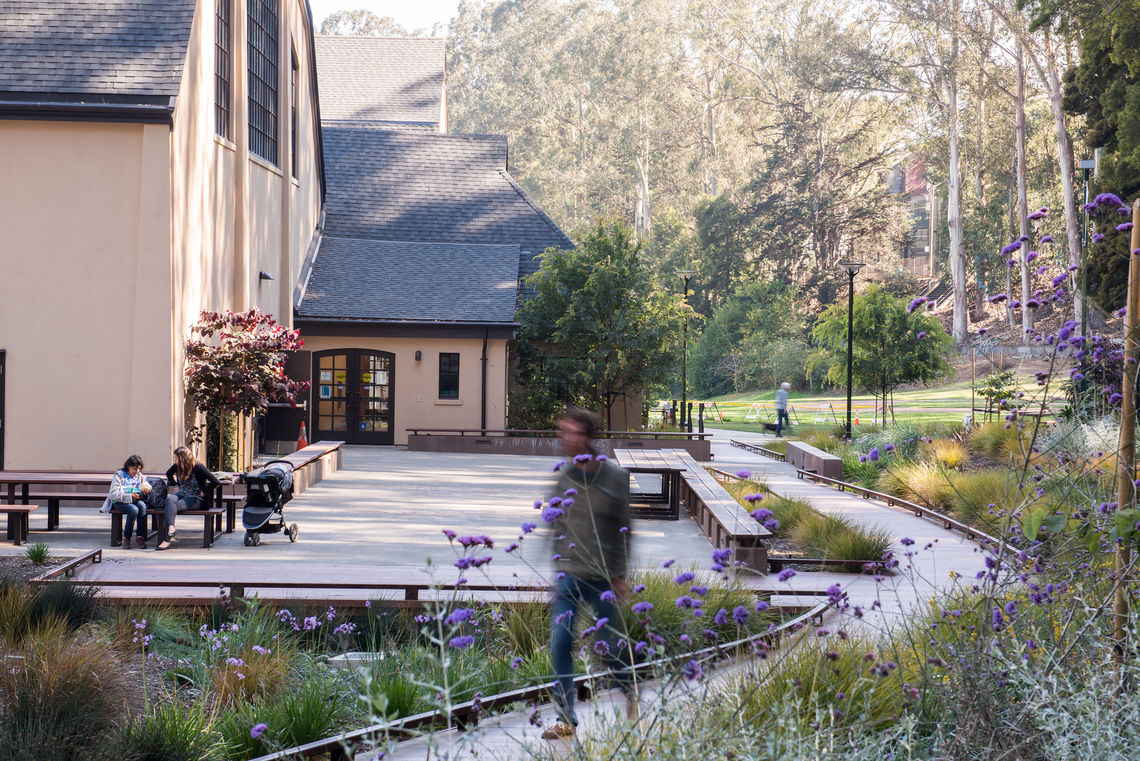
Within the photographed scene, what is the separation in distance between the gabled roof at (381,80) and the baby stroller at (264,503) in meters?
27.8

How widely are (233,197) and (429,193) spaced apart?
503 inches

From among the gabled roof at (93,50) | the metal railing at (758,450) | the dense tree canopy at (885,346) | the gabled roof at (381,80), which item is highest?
the gabled roof at (381,80)

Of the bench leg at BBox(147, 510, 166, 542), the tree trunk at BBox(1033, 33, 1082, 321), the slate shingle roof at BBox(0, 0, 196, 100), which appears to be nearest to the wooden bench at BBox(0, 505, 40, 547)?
the bench leg at BBox(147, 510, 166, 542)

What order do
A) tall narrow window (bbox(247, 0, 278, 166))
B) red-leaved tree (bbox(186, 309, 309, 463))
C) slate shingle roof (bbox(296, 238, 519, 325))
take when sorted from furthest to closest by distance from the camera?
1. slate shingle roof (bbox(296, 238, 519, 325))
2. tall narrow window (bbox(247, 0, 278, 166))
3. red-leaved tree (bbox(186, 309, 309, 463))

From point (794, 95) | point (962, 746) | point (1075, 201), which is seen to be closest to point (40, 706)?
point (962, 746)

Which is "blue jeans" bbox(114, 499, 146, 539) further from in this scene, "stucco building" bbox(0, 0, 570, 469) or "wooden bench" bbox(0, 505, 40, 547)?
"stucco building" bbox(0, 0, 570, 469)

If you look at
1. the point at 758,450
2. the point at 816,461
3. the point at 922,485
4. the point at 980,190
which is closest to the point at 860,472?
the point at 816,461

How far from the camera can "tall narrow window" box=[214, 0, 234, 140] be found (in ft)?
59.8

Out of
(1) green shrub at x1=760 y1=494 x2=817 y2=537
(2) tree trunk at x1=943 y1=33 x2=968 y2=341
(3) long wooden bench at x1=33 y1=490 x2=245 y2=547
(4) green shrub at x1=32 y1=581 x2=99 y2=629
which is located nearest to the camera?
(4) green shrub at x1=32 y1=581 x2=99 y2=629

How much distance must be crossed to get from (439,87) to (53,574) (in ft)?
111

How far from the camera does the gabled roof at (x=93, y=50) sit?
1516 cm

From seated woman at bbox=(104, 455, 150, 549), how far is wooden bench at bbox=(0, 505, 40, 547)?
85 centimetres

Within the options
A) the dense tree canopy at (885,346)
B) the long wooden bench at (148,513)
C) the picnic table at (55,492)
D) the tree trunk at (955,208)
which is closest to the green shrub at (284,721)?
the long wooden bench at (148,513)

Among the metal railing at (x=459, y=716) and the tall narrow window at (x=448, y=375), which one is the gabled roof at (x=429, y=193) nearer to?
the tall narrow window at (x=448, y=375)
